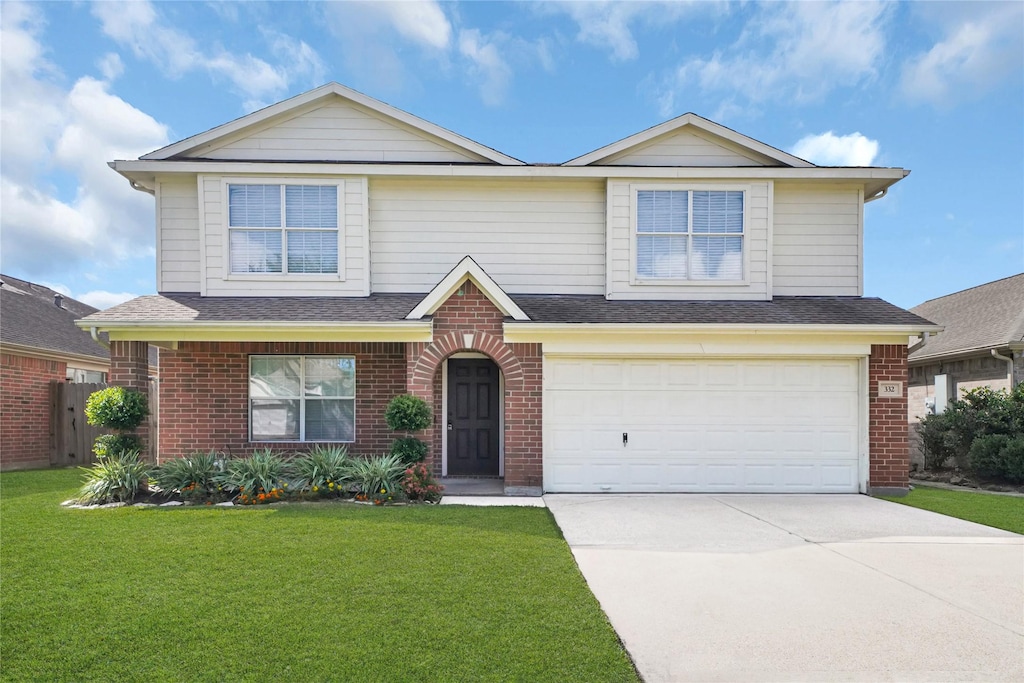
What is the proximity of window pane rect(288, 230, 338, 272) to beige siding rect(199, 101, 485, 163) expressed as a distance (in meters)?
1.68

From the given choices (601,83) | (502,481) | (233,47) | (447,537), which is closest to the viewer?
(447,537)

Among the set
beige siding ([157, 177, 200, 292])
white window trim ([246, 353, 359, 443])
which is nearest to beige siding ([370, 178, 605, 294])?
white window trim ([246, 353, 359, 443])

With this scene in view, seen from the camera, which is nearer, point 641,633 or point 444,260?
point 641,633

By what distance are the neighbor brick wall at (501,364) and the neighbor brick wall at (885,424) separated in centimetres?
585

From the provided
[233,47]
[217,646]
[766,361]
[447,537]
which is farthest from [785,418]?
[233,47]

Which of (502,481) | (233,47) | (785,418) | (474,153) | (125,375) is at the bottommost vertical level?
(502,481)

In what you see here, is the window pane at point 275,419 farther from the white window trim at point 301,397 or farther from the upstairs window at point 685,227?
the upstairs window at point 685,227

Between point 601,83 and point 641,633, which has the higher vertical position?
point 601,83

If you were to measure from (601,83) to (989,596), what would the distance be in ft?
47.4

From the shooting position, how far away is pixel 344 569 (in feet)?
18.8

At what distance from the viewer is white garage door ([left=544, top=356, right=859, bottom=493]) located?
10.4m

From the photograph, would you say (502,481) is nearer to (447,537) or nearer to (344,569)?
(447,537)

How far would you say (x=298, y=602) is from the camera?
192 inches

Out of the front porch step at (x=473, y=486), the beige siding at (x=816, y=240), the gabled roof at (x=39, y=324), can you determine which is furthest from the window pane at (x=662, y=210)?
the gabled roof at (x=39, y=324)
